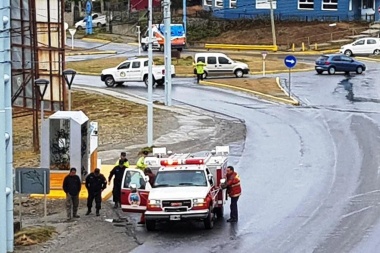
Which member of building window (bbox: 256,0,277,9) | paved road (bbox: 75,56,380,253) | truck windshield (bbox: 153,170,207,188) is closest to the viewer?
paved road (bbox: 75,56,380,253)

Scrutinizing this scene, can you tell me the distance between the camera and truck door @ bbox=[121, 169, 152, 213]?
23.2m

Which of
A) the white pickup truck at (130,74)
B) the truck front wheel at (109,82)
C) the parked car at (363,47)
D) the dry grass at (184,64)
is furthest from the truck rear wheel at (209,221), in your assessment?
the parked car at (363,47)

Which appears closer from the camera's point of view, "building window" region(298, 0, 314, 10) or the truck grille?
the truck grille

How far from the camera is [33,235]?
2184 cm

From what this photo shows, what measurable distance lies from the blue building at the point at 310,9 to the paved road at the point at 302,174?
31516 mm

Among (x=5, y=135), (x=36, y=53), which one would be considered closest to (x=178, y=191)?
(x=5, y=135)

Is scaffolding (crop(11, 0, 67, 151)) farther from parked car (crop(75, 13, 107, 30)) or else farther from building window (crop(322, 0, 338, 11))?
parked car (crop(75, 13, 107, 30))

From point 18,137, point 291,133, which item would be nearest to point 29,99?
point 18,137

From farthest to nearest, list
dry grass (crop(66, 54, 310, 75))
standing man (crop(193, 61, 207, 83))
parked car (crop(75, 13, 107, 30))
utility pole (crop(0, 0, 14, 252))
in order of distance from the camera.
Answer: parked car (crop(75, 13, 107, 30)) → dry grass (crop(66, 54, 310, 75)) → standing man (crop(193, 61, 207, 83)) → utility pole (crop(0, 0, 14, 252))

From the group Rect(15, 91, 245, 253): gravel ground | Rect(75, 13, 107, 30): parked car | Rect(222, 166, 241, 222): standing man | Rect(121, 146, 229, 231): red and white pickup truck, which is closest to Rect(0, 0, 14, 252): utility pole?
Rect(15, 91, 245, 253): gravel ground

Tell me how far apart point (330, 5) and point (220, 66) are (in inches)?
1127

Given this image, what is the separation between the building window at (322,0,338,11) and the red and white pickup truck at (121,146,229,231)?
5961 cm

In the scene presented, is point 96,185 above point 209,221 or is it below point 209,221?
above

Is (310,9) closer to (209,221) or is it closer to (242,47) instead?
(242,47)
